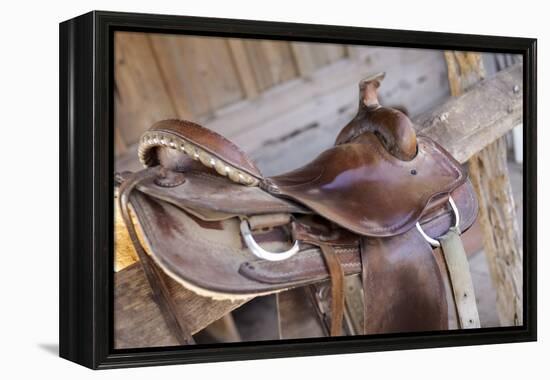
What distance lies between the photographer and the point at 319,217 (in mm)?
2785

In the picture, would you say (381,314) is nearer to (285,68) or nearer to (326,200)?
(326,200)

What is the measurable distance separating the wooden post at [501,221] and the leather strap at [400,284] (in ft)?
1.80

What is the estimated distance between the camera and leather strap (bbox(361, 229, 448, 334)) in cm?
281

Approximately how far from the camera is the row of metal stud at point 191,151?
2576 millimetres

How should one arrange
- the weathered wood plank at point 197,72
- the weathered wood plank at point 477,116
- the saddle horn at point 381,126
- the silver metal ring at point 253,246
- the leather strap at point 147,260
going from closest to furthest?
the leather strap at point 147,260, the silver metal ring at point 253,246, the saddle horn at point 381,126, the weathered wood plank at point 197,72, the weathered wood plank at point 477,116

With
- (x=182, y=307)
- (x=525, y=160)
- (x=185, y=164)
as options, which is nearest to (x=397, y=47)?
(x=525, y=160)

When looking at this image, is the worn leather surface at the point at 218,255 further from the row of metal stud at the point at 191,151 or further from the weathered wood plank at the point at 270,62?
the weathered wood plank at the point at 270,62

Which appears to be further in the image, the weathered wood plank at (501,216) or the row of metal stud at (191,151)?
the weathered wood plank at (501,216)

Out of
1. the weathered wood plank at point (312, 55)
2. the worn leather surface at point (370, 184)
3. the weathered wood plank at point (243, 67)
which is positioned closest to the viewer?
the worn leather surface at point (370, 184)

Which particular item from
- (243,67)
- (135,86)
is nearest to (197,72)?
(243,67)

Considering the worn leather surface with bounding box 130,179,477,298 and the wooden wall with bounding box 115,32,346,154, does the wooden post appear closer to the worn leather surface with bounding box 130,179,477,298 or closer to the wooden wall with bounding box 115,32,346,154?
the wooden wall with bounding box 115,32,346,154

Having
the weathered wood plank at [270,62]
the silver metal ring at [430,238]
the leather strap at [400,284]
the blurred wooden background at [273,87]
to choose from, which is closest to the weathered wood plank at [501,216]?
the blurred wooden background at [273,87]

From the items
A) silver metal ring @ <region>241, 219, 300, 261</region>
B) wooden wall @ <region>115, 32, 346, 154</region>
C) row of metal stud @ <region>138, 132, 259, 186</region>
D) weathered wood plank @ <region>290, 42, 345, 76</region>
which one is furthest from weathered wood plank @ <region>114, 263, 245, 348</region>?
weathered wood plank @ <region>290, 42, 345, 76</region>

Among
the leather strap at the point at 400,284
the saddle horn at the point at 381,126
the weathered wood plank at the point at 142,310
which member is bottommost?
the weathered wood plank at the point at 142,310
